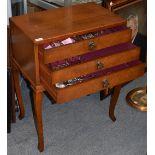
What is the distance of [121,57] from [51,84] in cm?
43

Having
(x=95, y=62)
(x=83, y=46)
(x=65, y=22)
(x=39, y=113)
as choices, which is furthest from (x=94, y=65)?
(x=39, y=113)

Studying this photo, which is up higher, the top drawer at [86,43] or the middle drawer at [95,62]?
the top drawer at [86,43]

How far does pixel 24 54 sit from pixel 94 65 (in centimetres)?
39

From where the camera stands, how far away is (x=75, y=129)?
7.89 feet

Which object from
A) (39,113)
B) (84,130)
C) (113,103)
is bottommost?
(84,130)

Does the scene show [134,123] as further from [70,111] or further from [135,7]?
[135,7]

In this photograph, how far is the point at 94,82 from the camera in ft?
6.31

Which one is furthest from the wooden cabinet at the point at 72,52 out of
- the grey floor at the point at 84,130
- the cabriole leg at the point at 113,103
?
the cabriole leg at the point at 113,103

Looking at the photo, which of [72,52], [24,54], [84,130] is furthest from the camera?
[84,130]

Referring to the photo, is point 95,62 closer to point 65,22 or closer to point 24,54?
→ point 65,22

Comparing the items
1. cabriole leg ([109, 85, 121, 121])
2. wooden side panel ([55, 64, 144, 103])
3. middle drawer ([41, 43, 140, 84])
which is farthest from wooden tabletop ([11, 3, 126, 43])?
cabriole leg ([109, 85, 121, 121])

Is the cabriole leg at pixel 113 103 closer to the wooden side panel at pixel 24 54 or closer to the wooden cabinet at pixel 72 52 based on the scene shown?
the wooden cabinet at pixel 72 52

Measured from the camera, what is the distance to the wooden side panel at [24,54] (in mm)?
1892

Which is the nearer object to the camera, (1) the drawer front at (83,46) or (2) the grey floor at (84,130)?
(1) the drawer front at (83,46)
